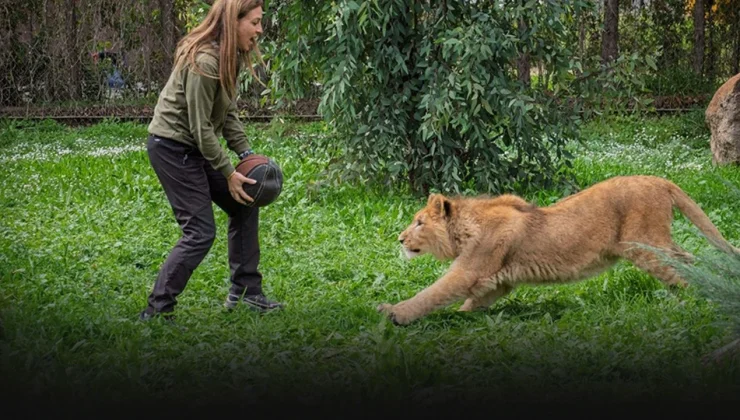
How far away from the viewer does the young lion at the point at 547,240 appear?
236 inches

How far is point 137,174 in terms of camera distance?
1145 centimetres

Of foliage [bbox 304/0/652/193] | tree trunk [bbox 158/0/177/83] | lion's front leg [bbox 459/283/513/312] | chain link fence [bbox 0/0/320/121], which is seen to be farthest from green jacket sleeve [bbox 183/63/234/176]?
tree trunk [bbox 158/0/177/83]

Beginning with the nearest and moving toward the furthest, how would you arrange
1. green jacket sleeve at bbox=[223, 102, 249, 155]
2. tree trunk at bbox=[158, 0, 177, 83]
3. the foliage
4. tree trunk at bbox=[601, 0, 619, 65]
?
green jacket sleeve at bbox=[223, 102, 249, 155]
the foliage
tree trunk at bbox=[158, 0, 177, 83]
tree trunk at bbox=[601, 0, 619, 65]

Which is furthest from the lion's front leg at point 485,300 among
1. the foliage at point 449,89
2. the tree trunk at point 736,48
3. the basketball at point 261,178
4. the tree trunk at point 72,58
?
the tree trunk at point 736,48

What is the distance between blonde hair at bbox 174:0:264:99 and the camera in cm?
587

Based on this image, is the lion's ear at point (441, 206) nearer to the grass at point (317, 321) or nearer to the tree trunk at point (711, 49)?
the grass at point (317, 321)

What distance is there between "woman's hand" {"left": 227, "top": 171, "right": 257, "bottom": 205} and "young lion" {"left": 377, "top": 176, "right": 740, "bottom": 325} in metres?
1.05

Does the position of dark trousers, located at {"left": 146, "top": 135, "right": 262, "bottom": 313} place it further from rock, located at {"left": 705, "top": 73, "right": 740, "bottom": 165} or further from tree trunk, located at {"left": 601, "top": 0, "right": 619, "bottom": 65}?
tree trunk, located at {"left": 601, "top": 0, "right": 619, "bottom": 65}

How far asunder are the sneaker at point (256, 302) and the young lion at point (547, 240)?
775 millimetres

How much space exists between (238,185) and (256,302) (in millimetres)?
773

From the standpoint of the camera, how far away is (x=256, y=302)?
630cm

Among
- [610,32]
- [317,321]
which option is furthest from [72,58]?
[317,321]

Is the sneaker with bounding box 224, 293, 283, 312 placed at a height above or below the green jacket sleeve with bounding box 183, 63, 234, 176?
below

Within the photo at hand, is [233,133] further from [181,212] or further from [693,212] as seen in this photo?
[693,212]
